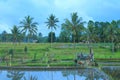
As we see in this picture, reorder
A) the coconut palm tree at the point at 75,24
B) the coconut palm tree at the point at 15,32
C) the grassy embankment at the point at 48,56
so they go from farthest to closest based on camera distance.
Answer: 1. the coconut palm tree at the point at 15,32
2. the coconut palm tree at the point at 75,24
3. the grassy embankment at the point at 48,56

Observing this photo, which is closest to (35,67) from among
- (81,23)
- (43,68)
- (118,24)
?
(43,68)

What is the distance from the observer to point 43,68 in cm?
3341

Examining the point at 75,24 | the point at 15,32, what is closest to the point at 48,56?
the point at 75,24

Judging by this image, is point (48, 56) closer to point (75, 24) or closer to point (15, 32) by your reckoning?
point (75, 24)

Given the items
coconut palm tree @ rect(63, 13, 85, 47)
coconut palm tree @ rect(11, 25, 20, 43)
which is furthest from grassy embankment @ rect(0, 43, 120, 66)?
coconut palm tree @ rect(11, 25, 20, 43)

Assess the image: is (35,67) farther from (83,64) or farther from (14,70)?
(83,64)

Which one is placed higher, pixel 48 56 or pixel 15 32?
pixel 15 32

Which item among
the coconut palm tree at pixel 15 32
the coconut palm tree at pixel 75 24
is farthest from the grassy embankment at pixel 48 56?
the coconut palm tree at pixel 15 32

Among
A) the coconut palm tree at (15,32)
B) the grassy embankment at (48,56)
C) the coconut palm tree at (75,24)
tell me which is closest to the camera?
the grassy embankment at (48,56)

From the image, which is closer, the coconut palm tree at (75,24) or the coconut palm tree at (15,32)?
the coconut palm tree at (75,24)

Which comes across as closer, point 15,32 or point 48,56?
point 48,56

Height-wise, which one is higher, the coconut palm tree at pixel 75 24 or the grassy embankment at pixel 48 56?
the coconut palm tree at pixel 75 24

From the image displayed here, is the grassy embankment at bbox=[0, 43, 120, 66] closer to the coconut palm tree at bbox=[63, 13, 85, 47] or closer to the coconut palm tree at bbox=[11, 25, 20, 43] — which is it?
the coconut palm tree at bbox=[63, 13, 85, 47]

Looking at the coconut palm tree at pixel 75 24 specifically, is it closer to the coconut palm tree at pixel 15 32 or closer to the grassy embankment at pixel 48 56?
the grassy embankment at pixel 48 56
